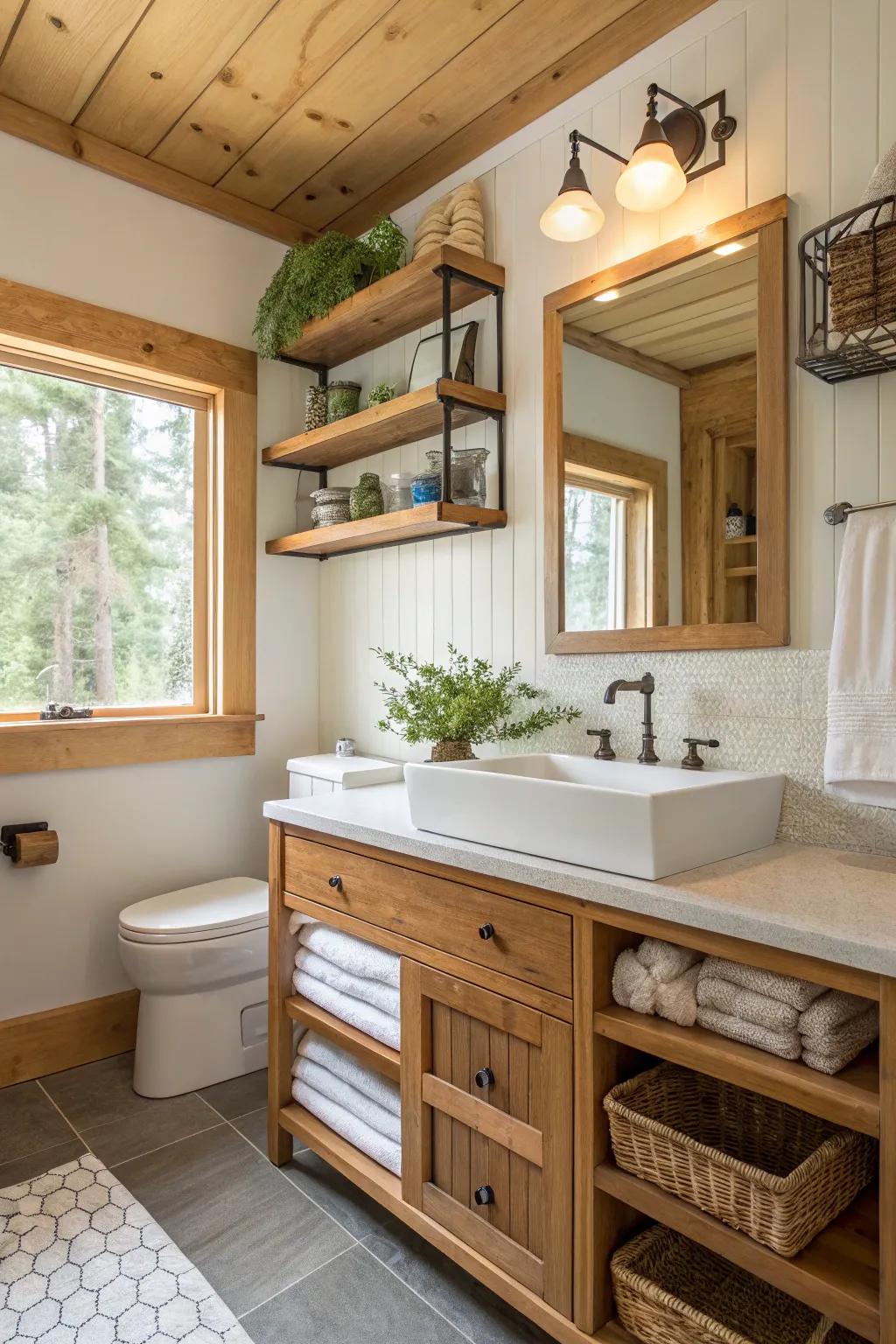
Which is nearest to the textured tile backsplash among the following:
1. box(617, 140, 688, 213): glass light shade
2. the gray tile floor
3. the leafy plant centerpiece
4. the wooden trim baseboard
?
box(617, 140, 688, 213): glass light shade

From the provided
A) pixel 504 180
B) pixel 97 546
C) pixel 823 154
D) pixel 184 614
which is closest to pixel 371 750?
pixel 184 614

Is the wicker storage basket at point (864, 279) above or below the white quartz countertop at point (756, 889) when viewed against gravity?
above

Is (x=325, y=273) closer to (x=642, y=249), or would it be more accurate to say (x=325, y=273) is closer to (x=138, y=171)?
(x=138, y=171)

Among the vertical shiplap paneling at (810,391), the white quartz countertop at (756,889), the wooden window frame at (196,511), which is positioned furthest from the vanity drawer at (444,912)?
the wooden window frame at (196,511)

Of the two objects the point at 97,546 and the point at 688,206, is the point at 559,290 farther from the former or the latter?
the point at 97,546

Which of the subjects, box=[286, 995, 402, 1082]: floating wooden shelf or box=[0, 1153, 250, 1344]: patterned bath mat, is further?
box=[286, 995, 402, 1082]: floating wooden shelf

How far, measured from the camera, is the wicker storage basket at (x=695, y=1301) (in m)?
1.19

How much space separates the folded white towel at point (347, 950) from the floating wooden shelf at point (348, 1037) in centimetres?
12

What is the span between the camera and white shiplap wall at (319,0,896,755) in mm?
1554

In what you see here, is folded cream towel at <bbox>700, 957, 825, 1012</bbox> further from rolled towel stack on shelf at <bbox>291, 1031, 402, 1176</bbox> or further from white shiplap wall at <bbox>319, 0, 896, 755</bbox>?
rolled towel stack on shelf at <bbox>291, 1031, 402, 1176</bbox>

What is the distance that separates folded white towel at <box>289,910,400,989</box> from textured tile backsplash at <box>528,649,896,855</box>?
70 cm

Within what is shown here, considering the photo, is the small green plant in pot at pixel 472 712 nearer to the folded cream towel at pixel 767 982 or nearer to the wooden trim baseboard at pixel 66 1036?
the folded cream towel at pixel 767 982

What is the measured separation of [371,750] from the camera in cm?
278

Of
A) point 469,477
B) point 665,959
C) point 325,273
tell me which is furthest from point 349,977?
point 325,273
